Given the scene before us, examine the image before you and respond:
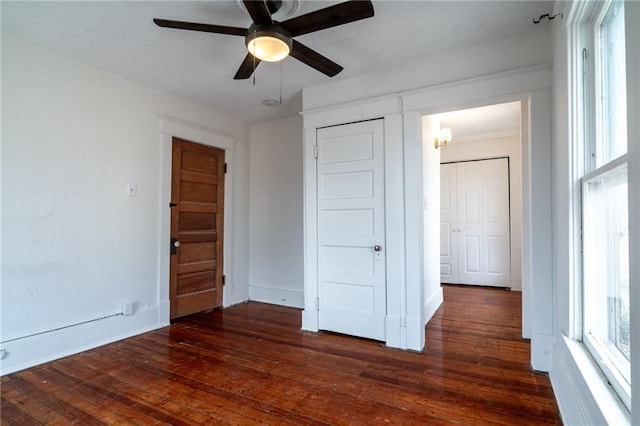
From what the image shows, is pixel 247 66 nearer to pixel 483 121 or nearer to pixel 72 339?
pixel 72 339

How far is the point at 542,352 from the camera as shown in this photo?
238 centimetres

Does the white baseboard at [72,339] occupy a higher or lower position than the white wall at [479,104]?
lower

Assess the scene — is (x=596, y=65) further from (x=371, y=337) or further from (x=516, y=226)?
(x=516, y=226)

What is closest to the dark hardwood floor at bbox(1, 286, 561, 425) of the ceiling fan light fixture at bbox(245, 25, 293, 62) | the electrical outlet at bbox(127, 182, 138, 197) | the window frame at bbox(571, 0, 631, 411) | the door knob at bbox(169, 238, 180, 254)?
the window frame at bbox(571, 0, 631, 411)

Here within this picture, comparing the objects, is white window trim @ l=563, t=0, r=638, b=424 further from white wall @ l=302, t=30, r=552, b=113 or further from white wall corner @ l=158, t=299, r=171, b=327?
white wall corner @ l=158, t=299, r=171, b=327

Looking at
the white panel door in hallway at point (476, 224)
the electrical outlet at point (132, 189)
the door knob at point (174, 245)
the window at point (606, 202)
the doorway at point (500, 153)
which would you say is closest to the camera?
the window at point (606, 202)

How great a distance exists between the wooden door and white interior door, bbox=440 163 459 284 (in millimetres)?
3818

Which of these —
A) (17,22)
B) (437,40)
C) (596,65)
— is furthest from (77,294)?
(596,65)

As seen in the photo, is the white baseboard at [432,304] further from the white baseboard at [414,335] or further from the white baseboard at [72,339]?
the white baseboard at [72,339]

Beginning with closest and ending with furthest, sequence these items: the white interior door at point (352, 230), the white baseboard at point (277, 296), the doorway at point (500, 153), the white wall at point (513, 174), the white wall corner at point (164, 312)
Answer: the white interior door at point (352, 230)
the white wall corner at point (164, 312)
the white baseboard at point (277, 296)
the doorway at point (500, 153)
the white wall at point (513, 174)

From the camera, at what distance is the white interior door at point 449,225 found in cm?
572

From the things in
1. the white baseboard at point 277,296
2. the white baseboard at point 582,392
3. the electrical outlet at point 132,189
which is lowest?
the white baseboard at point 277,296

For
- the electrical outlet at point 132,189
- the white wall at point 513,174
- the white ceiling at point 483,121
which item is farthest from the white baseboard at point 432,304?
the electrical outlet at point 132,189

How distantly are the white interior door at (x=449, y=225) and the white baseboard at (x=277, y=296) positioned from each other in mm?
2902
